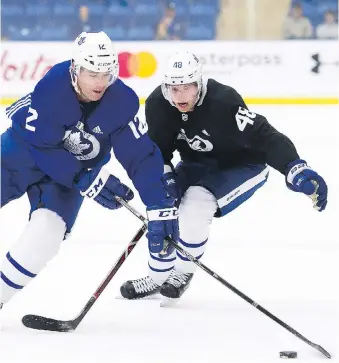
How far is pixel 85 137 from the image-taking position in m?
2.99

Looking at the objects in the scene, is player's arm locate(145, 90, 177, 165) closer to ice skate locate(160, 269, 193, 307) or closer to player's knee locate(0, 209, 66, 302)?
ice skate locate(160, 269, 193, 307)

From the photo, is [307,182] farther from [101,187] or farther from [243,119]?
[101,187]

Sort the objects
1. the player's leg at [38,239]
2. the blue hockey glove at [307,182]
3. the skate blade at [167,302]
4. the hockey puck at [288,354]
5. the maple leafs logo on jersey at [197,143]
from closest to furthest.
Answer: the hockey puck at [288,354] → the player's leg at [38,239] → the blue hockey glove at [307,182] → the skate blade at [167,302] → the maple leafs logo on jersey at [197,143]

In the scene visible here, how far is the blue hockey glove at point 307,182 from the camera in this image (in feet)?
10.1

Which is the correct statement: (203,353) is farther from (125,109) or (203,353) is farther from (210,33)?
(210,33)

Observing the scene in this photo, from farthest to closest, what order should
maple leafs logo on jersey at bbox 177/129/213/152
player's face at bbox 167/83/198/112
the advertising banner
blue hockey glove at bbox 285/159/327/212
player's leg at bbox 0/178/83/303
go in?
the advertising banner, maple leafs logo on jersey at bbox 177/129/213/152, player's face at bbox 167/83/198/112, blue hockey glove at bbox 285/159/327/212, player's leg at bbox 0/178/83/303

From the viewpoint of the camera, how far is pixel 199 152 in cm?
350

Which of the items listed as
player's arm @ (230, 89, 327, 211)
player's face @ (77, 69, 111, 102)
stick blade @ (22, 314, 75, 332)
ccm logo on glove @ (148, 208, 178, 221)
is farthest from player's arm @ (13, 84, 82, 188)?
player's arm @ (230, 89, 327, 211)

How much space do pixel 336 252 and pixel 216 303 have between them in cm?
95

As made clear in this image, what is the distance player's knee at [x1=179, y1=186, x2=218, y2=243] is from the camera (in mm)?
3291

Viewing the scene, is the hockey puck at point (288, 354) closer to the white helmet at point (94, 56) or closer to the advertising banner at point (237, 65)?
the white helmet at point (94, 56)

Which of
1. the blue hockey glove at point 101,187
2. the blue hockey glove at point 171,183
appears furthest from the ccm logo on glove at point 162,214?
the blue hockey glove at point 171,183

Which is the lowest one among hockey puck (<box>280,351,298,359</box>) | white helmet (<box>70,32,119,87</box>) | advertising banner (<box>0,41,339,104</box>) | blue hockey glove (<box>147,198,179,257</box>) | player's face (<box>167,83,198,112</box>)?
advertising banner (<box>0,41,339,104</box>)

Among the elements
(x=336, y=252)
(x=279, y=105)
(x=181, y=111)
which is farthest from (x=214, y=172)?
(x=279, y=105)
